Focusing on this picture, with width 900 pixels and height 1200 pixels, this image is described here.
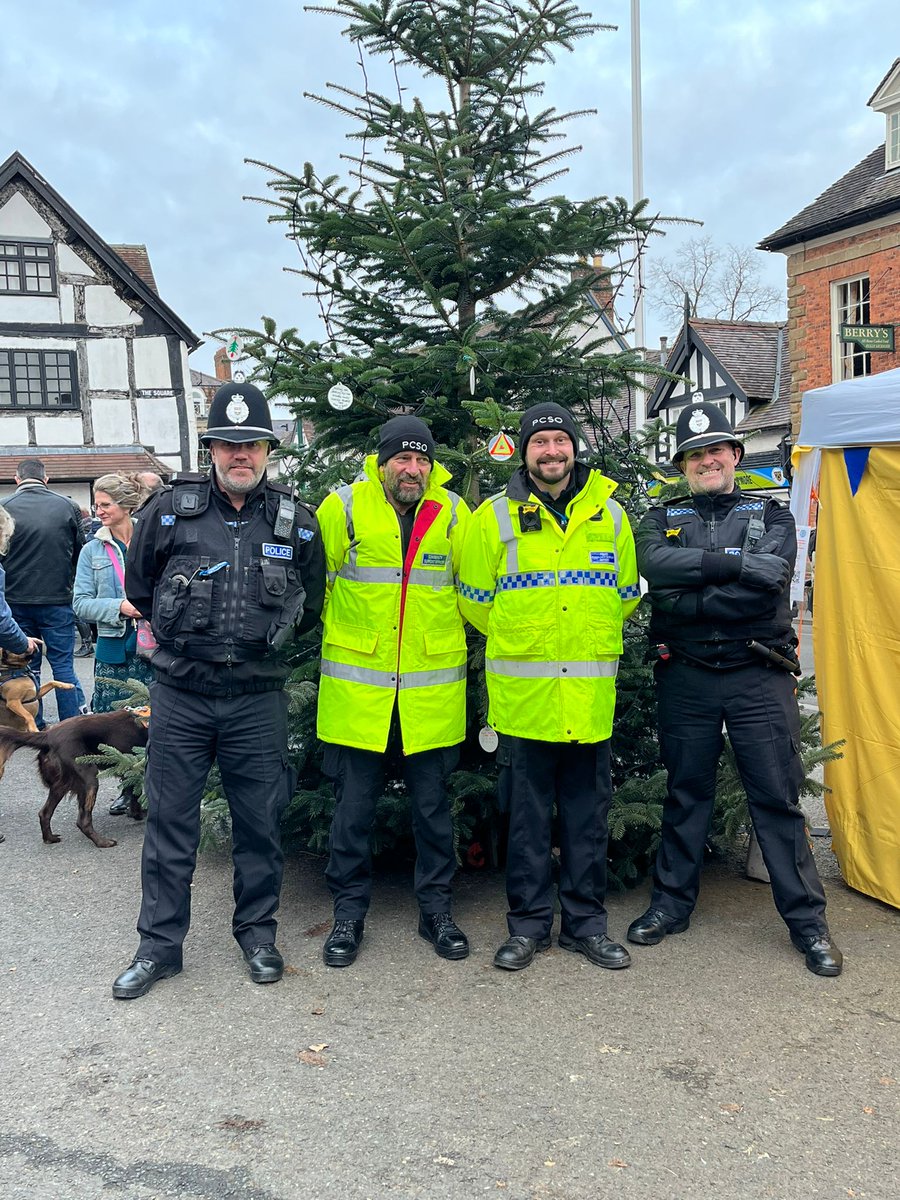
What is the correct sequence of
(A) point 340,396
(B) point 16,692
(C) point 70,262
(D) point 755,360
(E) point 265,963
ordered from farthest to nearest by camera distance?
(D) point 755,360 < (C) point 70,262 < (B) point 16,692 < (A) point 340,396 < (E) point 265,963

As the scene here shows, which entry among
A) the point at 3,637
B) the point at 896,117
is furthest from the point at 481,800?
the point at 896,117

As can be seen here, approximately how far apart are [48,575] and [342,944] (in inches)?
203

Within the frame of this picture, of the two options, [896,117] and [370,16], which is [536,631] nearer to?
[370,16]

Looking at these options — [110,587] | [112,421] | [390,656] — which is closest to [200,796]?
[390,656]

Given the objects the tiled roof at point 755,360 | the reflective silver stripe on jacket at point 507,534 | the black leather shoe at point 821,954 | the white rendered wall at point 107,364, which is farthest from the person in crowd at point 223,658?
the tiled roof at point 755,360

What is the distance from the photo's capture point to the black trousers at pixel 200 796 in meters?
4.23

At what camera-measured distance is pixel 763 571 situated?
13.6 feet

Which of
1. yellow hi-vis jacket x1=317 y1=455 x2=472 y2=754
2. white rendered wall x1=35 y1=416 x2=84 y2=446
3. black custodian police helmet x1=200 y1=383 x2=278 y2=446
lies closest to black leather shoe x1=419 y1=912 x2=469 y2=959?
yellow hi-vis jacket x1=317 y1=455 x2=472 y2=754

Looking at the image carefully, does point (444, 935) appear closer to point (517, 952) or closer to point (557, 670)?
point (517, 952)

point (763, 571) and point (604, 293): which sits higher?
point (604, 293)

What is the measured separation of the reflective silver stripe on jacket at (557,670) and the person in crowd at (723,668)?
1.15 ft

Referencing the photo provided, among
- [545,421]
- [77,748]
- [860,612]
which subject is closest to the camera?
[545,421]

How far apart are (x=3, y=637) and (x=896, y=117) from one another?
22256 millimetres

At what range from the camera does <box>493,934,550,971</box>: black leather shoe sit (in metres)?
4.24
